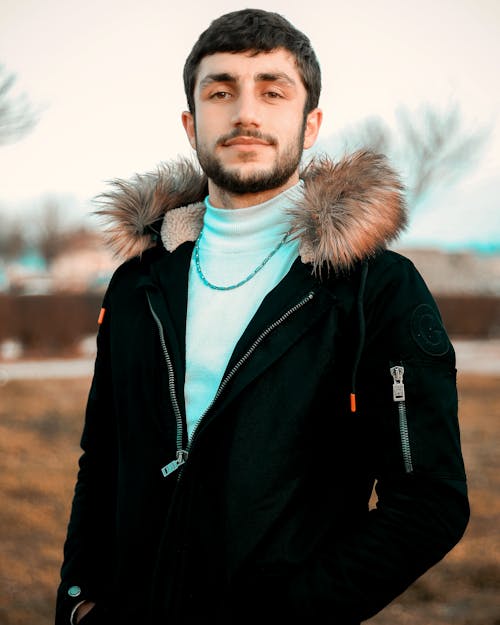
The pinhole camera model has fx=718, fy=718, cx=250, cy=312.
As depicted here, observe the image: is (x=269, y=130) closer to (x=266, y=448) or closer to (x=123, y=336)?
(x=123, y=336)

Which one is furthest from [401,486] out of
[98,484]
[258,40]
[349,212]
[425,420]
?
[258,40]

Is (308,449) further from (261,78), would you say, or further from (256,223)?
(261,78)

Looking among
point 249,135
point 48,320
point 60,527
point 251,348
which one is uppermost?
point 249,135

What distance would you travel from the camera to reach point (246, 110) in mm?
2145

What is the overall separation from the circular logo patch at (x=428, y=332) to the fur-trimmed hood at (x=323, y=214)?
0.75 feet

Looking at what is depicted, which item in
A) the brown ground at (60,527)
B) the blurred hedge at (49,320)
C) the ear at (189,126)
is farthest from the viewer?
the blurred hedge at (49,320)

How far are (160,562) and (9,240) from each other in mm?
49229

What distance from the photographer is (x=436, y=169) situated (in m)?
13.1

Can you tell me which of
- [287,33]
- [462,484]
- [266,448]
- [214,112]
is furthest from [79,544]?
[287,33]

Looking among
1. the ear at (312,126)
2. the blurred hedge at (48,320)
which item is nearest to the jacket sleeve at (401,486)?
the ear at (312,126)

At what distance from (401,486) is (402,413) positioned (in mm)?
188

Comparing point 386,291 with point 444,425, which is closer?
point 444,425

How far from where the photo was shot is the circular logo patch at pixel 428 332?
5.99ft

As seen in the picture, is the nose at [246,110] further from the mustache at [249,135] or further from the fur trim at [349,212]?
the fur trim at [349,212]
